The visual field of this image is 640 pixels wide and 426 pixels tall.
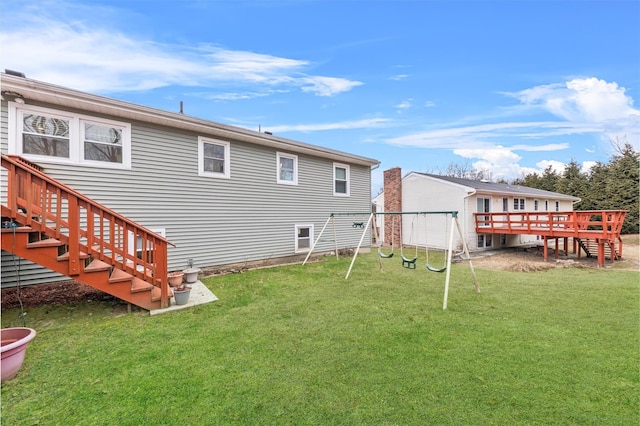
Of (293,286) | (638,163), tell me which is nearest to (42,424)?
(293,286)

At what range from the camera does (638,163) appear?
66.0 feet

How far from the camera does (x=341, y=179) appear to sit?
1098 cm

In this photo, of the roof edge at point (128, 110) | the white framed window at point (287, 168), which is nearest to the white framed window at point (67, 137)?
the roof edge at point (128, 110)

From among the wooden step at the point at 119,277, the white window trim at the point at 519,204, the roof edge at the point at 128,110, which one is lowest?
the wooden step at the point at 119,277

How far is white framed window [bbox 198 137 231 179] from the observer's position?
722 cm

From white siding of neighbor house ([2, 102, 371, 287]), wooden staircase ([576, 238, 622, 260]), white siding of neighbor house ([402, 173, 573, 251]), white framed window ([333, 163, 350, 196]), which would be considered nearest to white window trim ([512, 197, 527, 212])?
white siding of neighbor house ([402, 173, 573, 251])

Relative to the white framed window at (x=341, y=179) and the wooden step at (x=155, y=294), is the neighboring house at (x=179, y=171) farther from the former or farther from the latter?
the wooden step at (x=155, y=294)

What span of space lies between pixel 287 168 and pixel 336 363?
7.15 m

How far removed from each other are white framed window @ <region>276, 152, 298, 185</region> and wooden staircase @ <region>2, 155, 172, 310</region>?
5006 mm

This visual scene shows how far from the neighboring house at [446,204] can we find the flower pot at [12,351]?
1250 cm

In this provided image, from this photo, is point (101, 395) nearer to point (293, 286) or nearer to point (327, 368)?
point (327, 368)

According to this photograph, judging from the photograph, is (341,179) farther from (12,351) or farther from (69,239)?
(12,351)

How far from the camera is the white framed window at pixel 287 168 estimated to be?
353 inches

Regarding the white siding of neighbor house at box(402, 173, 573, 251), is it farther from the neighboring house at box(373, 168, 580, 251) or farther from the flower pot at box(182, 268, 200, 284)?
the flower pot at box(182, 268, 200, 284)
